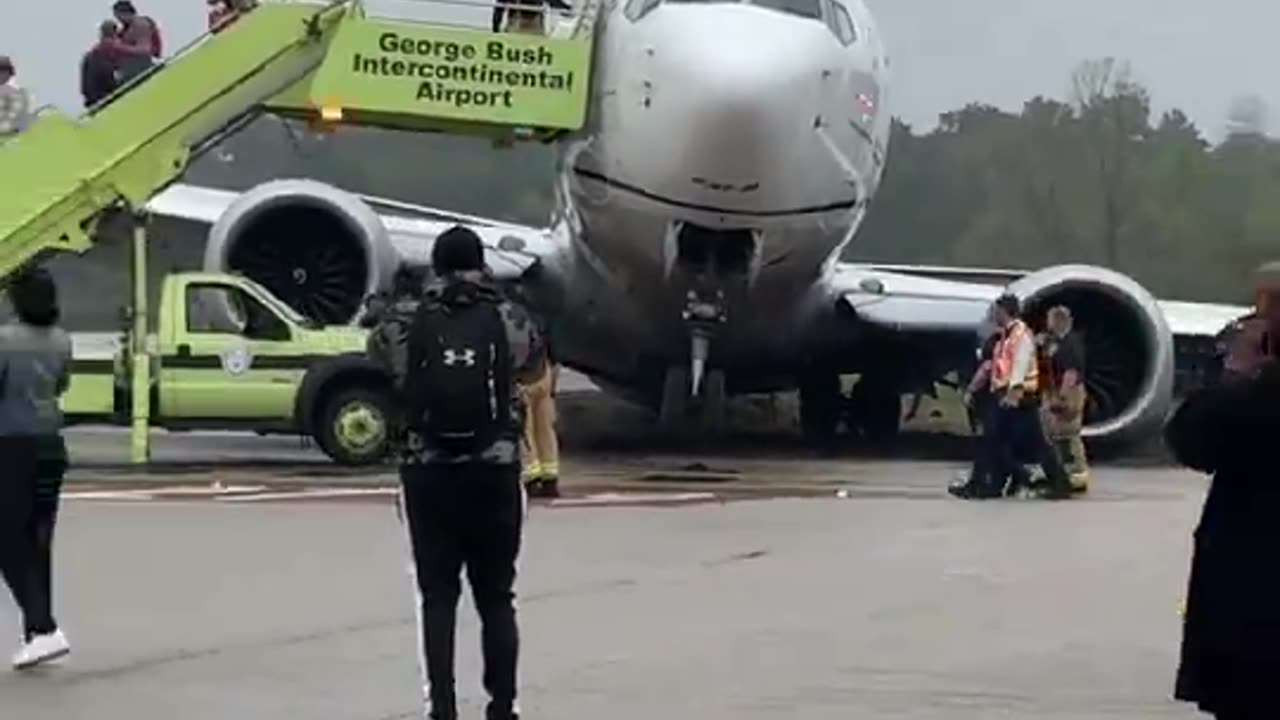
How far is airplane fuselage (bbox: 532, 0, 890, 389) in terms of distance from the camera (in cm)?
1986

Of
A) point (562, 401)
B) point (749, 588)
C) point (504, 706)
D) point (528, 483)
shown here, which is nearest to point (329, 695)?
point (504, 706)

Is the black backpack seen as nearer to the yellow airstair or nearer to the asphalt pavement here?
the asphalt pavement

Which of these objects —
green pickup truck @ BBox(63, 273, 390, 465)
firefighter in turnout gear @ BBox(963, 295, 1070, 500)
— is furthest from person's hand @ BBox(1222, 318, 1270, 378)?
green pickup truck @ BBox(63, 273, 390, 465)

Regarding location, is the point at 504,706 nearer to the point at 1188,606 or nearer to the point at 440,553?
the point at 440,553

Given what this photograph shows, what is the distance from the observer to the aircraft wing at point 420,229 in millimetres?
24906

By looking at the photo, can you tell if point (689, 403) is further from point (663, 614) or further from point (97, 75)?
point (663, 614)

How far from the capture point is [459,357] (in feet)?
27.2

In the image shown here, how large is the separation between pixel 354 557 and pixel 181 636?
3.36 metres

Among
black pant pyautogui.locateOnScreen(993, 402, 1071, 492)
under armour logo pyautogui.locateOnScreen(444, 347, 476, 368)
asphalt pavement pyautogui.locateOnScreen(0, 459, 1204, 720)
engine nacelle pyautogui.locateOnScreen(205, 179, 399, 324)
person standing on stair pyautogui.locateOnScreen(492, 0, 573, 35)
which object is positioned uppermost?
person standing on stair pyautogui.locateOnScreen(492, 0, 573, 35)

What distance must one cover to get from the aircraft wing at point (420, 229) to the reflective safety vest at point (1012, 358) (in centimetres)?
497

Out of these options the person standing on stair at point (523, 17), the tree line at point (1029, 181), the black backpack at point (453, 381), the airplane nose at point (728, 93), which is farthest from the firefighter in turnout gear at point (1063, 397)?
the tree line at point (1029, 181)

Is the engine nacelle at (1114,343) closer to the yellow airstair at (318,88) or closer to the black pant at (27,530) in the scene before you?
the yellow airstair at (318,88)

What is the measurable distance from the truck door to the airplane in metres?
1.66

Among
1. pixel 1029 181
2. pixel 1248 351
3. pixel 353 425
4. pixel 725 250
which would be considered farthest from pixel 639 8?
pixel 1029 181
